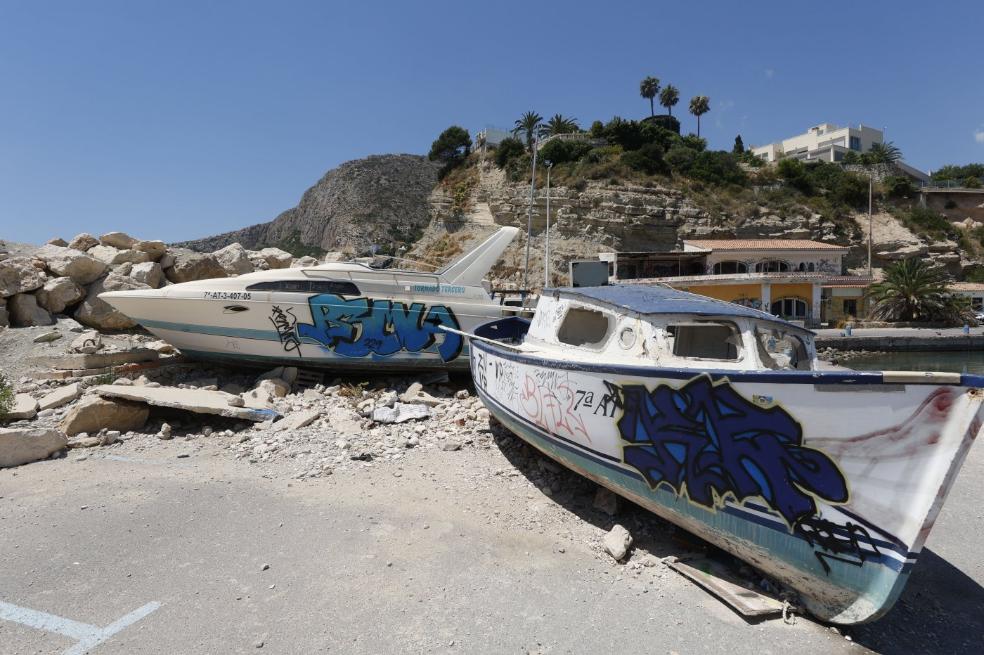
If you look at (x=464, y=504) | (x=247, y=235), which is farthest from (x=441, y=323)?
(x=247, y=235)

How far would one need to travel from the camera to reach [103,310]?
Result: 37.3 ft

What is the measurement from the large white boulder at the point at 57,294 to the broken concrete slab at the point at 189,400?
5.30m

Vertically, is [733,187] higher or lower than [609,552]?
higher

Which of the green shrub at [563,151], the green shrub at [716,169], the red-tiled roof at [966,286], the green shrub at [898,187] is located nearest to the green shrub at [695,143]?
the green shrub at [716,169]

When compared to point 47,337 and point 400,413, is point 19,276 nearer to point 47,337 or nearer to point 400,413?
point 47,337

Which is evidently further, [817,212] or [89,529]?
[817,212]

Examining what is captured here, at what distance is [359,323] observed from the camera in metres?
9.96

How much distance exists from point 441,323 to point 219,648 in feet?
24.6

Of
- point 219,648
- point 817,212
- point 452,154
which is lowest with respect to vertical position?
point 219,648

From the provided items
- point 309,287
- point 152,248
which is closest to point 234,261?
point 152,248

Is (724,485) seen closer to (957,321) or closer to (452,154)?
(957,321)

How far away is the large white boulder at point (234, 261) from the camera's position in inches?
563

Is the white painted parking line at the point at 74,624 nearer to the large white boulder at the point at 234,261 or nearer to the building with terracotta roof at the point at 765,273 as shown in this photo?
the large white boulder at the point at 234,261

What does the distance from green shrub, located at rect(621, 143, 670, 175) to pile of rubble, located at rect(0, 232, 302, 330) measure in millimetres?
35354
